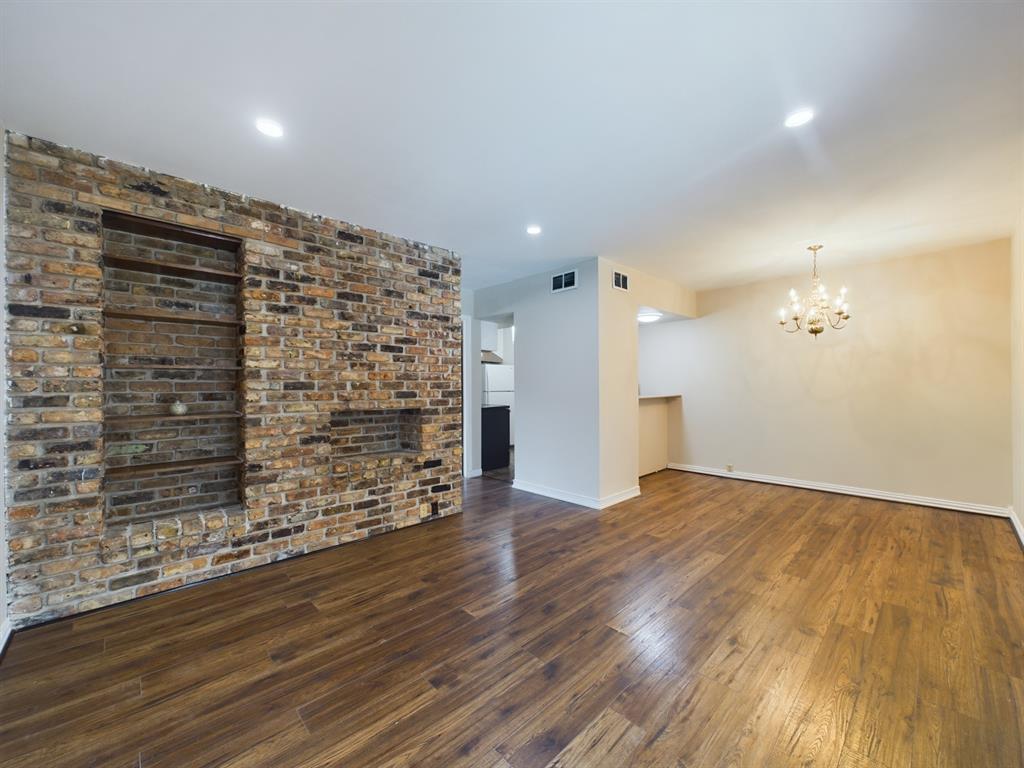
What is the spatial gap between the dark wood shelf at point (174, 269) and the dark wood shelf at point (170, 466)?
1265 mm

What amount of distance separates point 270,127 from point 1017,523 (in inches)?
245

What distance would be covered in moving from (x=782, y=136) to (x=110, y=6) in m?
2.94

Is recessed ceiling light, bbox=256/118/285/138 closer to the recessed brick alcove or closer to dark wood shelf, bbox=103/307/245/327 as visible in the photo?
dark wood shelf, bbox=103/307/245/327

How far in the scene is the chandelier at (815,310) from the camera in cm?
420

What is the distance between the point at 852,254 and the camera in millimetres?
4266

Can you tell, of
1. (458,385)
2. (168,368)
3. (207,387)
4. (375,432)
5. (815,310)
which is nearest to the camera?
(168,368)

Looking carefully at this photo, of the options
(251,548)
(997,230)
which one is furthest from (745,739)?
(997,230)

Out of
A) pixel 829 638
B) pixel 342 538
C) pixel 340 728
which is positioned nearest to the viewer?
pixel 340 728

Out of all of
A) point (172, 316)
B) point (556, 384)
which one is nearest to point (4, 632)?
point (172, 316)

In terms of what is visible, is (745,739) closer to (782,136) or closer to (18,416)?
(782,136)

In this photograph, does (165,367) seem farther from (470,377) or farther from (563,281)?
(563,281)

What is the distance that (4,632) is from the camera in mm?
2043

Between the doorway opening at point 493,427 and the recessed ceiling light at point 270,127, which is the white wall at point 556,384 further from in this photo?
the recessed ceiling light at point 270,127

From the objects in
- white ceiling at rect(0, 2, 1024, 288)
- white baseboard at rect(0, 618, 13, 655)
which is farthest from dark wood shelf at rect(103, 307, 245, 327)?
white baseboard at rect(0, 618, 13, 655)
